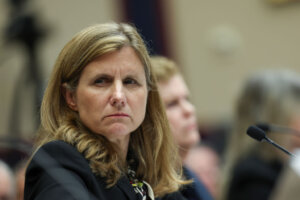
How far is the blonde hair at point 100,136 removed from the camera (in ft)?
5.19

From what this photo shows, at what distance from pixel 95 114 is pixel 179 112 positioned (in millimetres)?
Answer: 908

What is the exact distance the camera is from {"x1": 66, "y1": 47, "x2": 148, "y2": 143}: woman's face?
1.57 metres

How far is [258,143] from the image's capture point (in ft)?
10.1

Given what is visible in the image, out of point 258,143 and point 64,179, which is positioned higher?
point 64,179

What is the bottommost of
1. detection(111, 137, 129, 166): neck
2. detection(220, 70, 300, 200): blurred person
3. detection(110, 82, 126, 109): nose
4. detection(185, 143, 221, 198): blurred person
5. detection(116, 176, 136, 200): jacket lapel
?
detection(185, 143, 221, 198): blurred person

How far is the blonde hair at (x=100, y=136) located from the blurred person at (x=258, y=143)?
4.12 ft

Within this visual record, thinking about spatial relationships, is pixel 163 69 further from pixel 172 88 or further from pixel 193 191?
pixel 193 191

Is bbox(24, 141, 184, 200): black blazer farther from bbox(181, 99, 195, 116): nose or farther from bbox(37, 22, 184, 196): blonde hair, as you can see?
bbox(181, 99, 195, 116): nose

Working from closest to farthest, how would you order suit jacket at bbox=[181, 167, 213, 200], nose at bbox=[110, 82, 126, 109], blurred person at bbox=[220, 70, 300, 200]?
nose at bbox=[110, 82, 126, 109], suit jacket at bbox=[181, 167, 213, 200], blurred person at bbox=[220, 70, 300, 200]

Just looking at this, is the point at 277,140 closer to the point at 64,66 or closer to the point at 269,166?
the point at 269,166

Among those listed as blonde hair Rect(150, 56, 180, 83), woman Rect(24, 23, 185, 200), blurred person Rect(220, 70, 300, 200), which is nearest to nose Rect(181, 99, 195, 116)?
blonde hair Rect(150, 56, 180, 83)

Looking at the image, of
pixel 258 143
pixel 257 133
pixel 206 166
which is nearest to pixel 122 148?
pixel 257 133

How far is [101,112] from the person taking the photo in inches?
61.9

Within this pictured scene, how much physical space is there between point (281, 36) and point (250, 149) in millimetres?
2660
